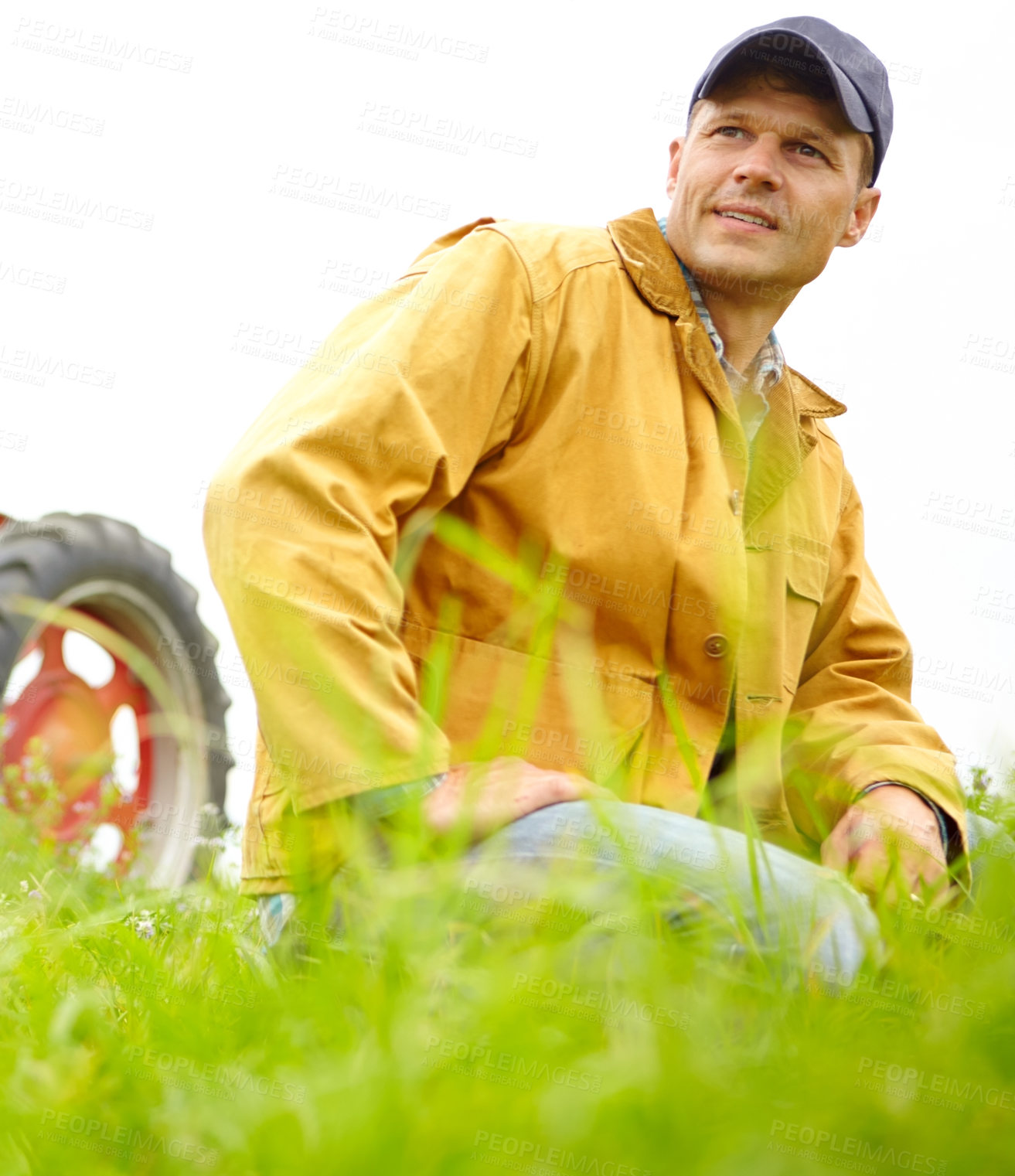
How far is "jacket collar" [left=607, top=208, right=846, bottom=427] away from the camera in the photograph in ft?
7.13

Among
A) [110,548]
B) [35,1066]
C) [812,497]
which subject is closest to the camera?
[35,1066]

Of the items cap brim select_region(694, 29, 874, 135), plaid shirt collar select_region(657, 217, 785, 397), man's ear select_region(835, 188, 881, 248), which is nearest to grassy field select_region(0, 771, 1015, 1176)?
plaid shirt collar select_region(657, 217, 785, 397)

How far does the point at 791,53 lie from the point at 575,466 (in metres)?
1.00

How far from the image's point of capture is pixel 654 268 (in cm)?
222

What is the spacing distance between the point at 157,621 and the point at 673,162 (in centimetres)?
218

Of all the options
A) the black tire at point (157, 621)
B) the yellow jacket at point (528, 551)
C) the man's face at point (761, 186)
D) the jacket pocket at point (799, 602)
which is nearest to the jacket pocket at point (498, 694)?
the yellow jacket at point (528, 551)

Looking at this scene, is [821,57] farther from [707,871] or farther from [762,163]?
[707,871]

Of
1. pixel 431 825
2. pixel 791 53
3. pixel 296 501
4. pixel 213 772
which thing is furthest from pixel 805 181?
pixel 213 772

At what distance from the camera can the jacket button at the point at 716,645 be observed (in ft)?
6.79

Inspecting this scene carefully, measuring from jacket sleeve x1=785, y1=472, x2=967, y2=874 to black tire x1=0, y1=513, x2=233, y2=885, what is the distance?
5.84 ft

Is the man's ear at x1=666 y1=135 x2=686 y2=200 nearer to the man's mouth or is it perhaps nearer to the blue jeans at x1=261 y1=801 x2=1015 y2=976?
the man's mouth

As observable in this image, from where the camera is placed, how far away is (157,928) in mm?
1832

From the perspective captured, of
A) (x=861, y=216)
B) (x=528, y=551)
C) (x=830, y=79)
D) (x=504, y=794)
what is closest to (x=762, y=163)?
(x=830, y=79)

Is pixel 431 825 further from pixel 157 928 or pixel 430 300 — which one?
pixel 430 300
